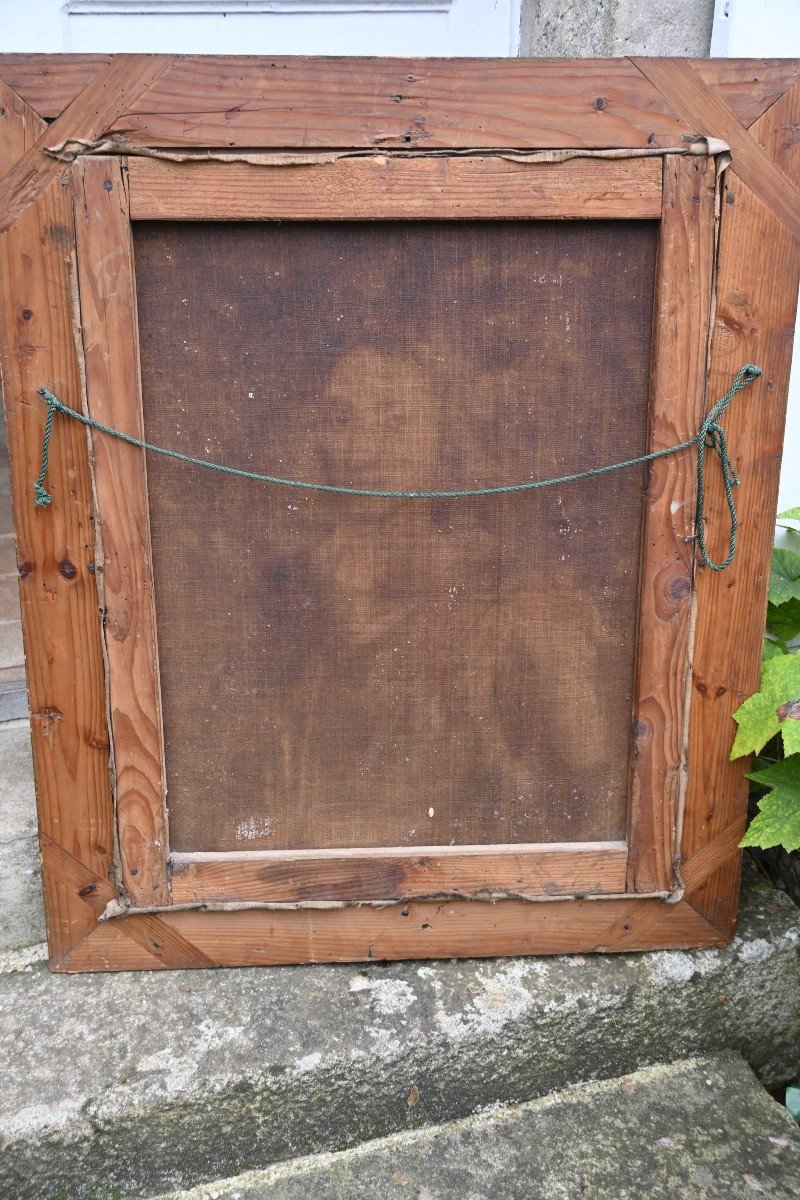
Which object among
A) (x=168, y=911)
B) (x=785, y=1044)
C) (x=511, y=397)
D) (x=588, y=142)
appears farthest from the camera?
(x=785, y=1044)

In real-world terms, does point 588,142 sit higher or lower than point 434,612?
higher

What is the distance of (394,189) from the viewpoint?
1572 mm

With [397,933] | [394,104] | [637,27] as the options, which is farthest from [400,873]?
[637,27]

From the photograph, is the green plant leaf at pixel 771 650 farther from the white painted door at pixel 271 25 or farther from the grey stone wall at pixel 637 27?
the white painted door at pixel 271 25

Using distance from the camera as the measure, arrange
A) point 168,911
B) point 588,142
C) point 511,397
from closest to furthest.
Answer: point 588,142 < point 511,397 < point 168,911

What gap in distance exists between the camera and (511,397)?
66.4 inches

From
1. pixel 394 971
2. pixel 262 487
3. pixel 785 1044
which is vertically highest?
pixel 262 487

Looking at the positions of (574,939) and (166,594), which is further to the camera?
(574,939)

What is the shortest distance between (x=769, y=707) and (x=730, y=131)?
1085 millimetres

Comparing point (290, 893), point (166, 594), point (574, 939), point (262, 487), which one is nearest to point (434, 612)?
point (262, 487)

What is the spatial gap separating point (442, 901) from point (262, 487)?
94 cm

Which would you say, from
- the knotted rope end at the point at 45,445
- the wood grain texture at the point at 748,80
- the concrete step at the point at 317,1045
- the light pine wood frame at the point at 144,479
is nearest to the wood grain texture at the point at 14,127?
the light pine wood frame at the point at 144,479

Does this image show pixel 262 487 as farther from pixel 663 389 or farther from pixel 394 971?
pixel 394 971

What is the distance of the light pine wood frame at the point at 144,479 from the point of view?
1.54 meters
